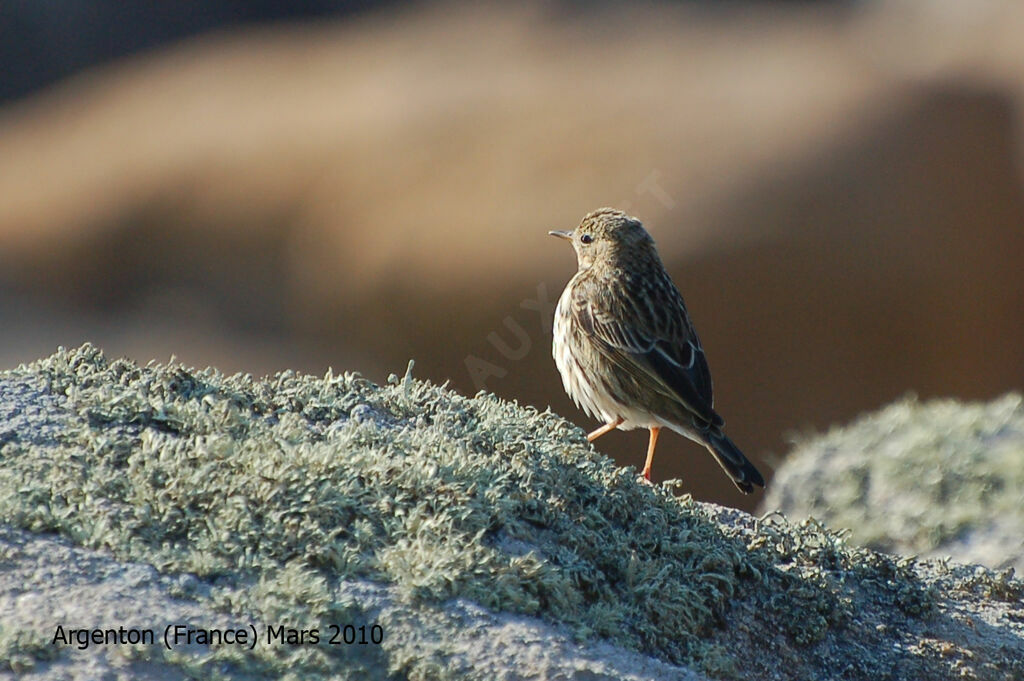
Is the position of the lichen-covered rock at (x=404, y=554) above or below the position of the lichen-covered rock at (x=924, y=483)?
below

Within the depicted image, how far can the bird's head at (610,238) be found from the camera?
245 inches

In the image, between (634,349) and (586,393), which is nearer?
(634,349)

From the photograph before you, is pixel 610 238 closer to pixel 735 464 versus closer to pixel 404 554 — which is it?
pixel 735 464

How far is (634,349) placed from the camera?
5.65 m

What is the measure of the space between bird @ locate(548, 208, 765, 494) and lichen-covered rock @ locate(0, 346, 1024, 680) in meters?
1.20

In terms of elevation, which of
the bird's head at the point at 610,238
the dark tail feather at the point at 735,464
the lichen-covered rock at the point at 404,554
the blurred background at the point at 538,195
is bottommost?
the lichen-covered rock at the point at 404,554

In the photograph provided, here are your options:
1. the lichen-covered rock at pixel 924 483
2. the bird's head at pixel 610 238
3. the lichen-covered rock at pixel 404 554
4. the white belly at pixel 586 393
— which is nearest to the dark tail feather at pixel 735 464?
the white belly at pixel 586 393

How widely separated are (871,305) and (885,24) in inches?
188

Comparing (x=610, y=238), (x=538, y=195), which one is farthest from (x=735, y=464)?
(x=538, y=195)

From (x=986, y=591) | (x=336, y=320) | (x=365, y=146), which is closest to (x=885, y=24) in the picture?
(x=365, y=146)

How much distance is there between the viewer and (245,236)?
12211mm

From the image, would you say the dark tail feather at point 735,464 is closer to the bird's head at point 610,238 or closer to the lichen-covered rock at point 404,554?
the lichen-covered rock at point 404,554

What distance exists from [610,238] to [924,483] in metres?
2.04

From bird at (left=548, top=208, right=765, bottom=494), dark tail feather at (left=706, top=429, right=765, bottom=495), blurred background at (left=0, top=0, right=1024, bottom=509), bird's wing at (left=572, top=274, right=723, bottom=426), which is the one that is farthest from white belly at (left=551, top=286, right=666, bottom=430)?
blurred background at (left=0, top=0, right=1024, bottom=509)
